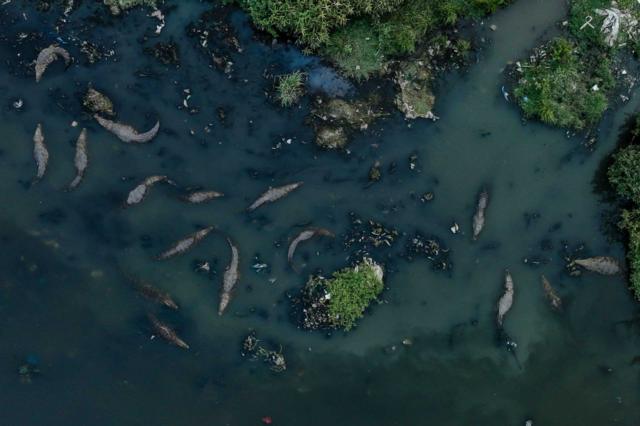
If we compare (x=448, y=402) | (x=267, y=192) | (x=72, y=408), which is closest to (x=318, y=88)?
(x=267, y=192)

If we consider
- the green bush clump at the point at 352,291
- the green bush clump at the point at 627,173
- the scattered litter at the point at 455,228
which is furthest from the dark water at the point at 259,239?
the green bush clump at the point at 627,173

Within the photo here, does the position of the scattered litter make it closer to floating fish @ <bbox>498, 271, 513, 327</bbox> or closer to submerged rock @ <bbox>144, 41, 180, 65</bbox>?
floating fish @ <bbox>498, 271, 513, 327</bbox>

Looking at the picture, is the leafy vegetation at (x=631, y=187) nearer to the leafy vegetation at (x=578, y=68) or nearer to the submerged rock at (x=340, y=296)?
the leafy vegetation at (x=578, y=68)

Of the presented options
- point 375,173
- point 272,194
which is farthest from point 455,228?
point 272,194

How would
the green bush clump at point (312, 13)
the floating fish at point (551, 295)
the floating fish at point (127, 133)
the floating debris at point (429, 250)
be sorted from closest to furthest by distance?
the green bush clump at point (312, 13), the floating fish at point (127, 133), the floating debris at point (429, 250), the floating fish at point (551, 295)

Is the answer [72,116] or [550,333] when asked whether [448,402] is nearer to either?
[550,333]

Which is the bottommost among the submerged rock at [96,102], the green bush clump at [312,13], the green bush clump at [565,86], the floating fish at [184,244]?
the floating fish at [184,244]

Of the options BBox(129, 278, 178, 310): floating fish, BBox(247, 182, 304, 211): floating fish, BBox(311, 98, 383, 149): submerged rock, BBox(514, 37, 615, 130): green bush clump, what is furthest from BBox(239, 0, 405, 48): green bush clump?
BBox(129, 278, 178, 310): floating fish
